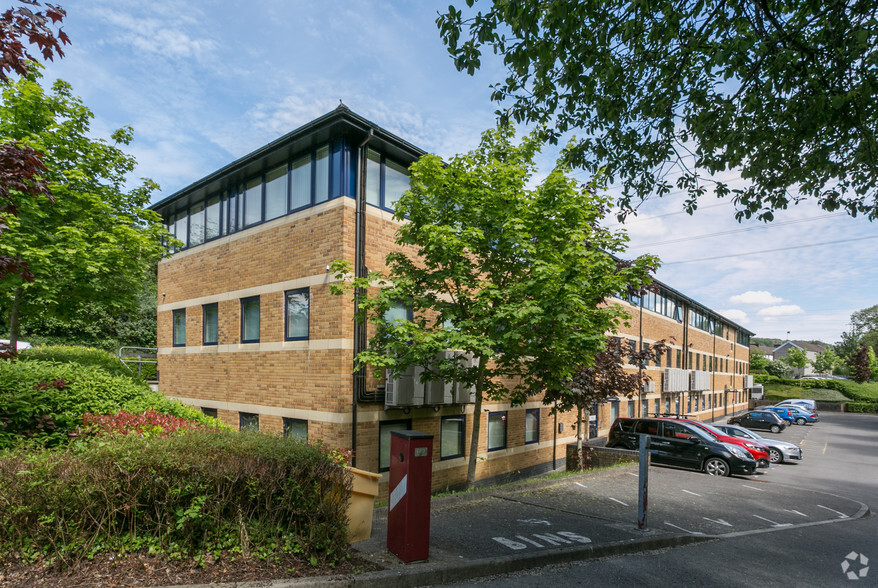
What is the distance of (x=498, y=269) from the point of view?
36.4 feet

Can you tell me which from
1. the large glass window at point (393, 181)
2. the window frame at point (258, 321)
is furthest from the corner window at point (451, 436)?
the large glass window at point (393, 181)

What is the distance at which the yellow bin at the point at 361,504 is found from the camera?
6207 mm

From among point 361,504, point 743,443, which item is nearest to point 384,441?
point 361,504

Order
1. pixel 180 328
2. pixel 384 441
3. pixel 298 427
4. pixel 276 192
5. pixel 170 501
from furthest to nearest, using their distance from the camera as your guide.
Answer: pixel 180 328, pixel 276 192, pixel 298 427, pixel 384 441, pixel 170 501

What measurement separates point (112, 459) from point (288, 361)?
757cm

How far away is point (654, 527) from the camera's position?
855 cm

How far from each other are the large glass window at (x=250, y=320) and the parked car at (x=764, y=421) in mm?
32669

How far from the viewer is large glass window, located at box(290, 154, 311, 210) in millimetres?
12633

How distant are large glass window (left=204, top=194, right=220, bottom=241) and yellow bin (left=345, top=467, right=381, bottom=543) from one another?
11.2 m

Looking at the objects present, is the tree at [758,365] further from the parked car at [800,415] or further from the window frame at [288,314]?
the window frame at [288,314]

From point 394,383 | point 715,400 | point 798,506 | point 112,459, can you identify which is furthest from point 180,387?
point 715,400

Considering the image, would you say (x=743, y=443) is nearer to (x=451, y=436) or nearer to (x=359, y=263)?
(x=451, y=436)

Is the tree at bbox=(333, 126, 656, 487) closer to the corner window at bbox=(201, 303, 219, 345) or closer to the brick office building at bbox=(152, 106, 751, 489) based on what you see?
the brick office building at bbox=(152, 106, 751, 489)

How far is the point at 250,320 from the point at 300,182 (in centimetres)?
397
